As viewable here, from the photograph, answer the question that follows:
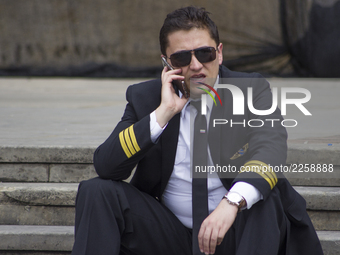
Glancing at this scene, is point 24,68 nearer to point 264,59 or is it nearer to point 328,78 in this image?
point 264,59

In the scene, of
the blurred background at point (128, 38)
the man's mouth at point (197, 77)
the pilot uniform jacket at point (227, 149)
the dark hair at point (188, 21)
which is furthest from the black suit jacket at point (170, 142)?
the blurred background at point (128, 38)

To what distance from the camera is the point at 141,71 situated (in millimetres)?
8852

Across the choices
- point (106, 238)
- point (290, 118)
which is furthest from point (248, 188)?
point (290, 118)

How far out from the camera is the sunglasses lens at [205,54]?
6.82 ft

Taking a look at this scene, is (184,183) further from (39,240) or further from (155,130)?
(39,240)

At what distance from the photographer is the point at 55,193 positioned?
2584mm

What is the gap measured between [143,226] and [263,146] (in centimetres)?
64

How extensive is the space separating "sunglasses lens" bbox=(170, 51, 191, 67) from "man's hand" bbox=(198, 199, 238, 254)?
0.74 m

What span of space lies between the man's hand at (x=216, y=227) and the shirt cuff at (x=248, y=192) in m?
0.06

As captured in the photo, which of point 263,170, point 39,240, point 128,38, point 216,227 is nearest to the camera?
point 216,227

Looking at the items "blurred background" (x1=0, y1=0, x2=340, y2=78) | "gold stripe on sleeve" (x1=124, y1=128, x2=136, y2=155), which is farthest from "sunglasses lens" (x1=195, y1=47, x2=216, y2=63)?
"blurred background" (x1=0, y1=0, x2=340, y2=78)

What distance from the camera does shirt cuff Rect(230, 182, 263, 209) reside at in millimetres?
1744

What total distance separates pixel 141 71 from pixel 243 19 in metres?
2.28

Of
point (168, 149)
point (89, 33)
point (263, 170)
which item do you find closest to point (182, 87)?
point (168, 149)
